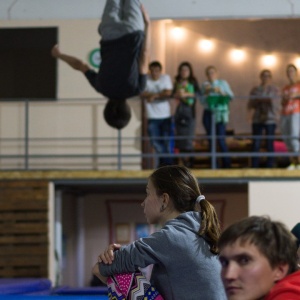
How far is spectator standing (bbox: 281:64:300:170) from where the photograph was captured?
12.3m

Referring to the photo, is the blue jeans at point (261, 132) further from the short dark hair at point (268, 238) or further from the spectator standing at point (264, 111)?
the short dark hair at point (268, 238)

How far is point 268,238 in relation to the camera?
237cm

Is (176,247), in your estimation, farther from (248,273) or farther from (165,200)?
(248,273)

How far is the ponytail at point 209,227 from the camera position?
350 centimetres

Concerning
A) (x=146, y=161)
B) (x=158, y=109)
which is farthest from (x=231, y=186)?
(x=158, y=109)

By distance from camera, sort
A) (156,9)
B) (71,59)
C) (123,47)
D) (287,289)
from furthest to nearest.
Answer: (71,59) < (156,9) < (123,47) < (287,289)

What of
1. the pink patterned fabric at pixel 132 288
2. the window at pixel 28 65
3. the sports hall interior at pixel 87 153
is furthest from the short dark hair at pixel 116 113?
the window at pixel 28 65

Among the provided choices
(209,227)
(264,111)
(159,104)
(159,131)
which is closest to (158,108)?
(159,104)

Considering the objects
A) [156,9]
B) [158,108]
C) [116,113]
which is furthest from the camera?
[158,108]

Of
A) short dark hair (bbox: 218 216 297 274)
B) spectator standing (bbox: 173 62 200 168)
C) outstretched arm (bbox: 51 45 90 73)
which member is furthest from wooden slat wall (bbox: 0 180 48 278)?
short dark hair (bbox: 218 216 297 274)

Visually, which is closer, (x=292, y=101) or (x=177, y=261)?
(x=177, y=261)

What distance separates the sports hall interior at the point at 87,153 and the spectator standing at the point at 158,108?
18.6 inches

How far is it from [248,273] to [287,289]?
11 centimetres

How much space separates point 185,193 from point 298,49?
41.6ft
